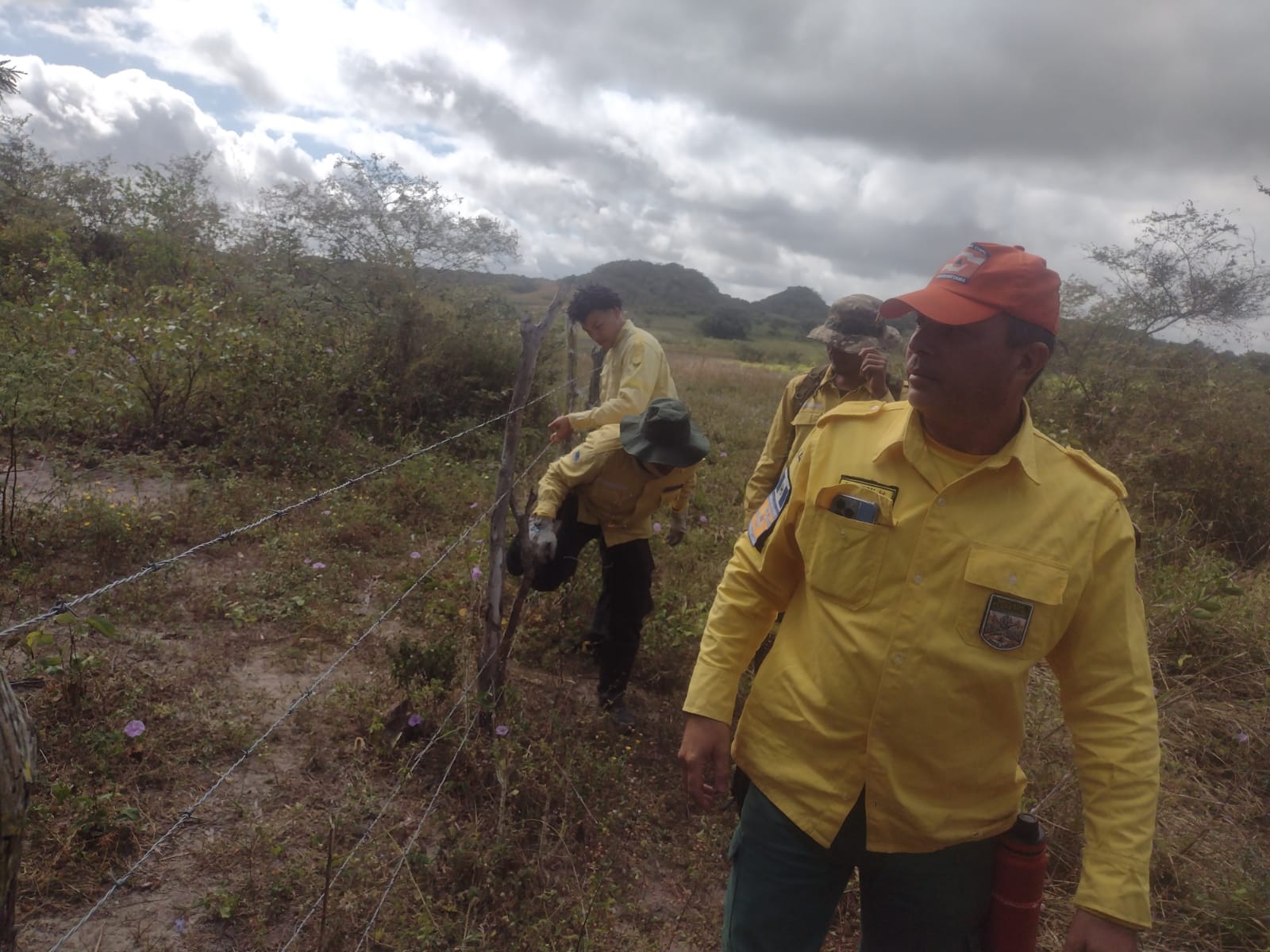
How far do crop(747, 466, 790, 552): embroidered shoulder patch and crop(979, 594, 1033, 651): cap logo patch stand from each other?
0.44 meters

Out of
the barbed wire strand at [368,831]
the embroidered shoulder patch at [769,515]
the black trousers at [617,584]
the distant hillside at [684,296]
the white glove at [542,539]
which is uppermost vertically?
the distant hillside at [684,296]

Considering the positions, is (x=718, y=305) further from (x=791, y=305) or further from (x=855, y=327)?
(x=855, y=327)

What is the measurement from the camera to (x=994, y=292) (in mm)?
1368

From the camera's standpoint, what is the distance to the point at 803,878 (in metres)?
1.45

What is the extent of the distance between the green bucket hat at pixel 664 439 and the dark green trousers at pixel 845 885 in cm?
170

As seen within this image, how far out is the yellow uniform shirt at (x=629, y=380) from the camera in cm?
362

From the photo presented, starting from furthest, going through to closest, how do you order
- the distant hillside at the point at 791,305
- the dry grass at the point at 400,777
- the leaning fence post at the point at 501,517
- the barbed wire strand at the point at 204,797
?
the distant hillside at the point at 791,305 → the leaning fence post at the point at 501,517 → the dry grass at the point at 400,777 → the barbed wire strand at the point at 204,797

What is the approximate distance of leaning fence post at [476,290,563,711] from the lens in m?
2.60

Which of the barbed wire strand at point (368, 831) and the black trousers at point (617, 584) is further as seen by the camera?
the black trousers at point (617, 584)

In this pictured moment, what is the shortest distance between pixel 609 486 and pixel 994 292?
203cm

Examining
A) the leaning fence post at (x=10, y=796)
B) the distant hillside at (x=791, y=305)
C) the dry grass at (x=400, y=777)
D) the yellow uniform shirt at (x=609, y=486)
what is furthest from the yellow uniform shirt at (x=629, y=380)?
the distant hillside at (x=791, y=305)

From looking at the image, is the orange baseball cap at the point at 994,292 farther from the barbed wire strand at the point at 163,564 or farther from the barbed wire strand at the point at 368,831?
the barbed wire strand at the point at 368,831

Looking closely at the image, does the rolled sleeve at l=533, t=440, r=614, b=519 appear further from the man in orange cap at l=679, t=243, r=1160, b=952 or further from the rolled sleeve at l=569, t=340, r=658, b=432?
the man in orange cap at l=679, t=243, r=1160, b=952

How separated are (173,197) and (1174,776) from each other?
43.3 ft
